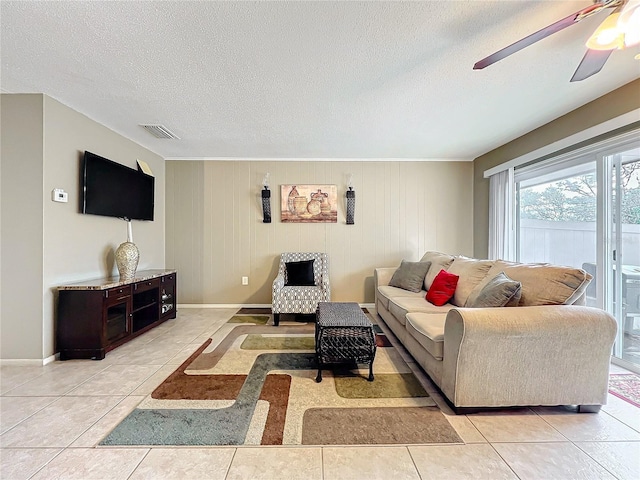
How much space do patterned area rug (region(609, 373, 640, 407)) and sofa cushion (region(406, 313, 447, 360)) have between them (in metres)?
1.32

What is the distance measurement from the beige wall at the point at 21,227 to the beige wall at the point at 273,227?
2.04 m

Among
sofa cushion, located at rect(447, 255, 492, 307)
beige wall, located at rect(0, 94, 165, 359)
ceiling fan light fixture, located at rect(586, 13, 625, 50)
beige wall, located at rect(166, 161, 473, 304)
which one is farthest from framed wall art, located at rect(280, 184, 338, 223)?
ceiling fan light fixture, located at rect(586, 13, 625, 50)

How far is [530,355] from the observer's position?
177 centimetres

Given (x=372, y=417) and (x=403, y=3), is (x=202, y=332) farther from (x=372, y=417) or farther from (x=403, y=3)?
(x=403, y=3)

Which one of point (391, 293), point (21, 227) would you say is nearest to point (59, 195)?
point (21, 227)

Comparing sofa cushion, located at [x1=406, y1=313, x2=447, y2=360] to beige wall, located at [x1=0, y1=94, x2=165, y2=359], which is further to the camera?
beige wall, located at [x1=0, y1=94, x2=165, y2=359]

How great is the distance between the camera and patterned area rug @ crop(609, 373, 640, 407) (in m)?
2.03

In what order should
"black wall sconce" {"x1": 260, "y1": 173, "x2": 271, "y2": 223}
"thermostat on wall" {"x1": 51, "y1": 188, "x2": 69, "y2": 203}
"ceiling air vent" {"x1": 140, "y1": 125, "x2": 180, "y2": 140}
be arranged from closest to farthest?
"thermostat on wall" {"x1": 51, "y1": 188, "x2": 69, "y2": 203}
"ceiling air vent" {"x1": 140, "y1": 125, "x2": 180, "y2": 140}
"black wall sconce" {"x1": 260, "y1": 173, "x2": 271, "y2": 223}

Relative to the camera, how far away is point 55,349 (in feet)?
8.55

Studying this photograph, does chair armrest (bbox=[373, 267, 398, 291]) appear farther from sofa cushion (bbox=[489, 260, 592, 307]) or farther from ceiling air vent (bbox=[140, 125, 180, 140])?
ceiling air vent (bbox=[140, 125, 180, 140])

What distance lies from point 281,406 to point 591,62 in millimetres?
2847

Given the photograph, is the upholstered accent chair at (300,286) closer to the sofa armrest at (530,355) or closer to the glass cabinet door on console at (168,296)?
the glass cabinet door on console at (168,296)

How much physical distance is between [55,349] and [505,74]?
455 cm

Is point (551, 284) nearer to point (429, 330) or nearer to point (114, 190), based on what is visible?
point (429, 330)
